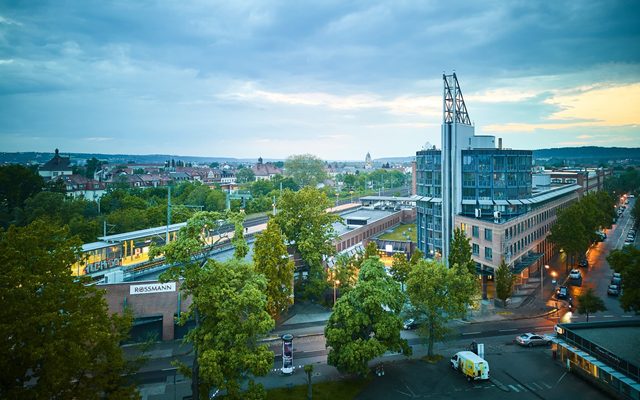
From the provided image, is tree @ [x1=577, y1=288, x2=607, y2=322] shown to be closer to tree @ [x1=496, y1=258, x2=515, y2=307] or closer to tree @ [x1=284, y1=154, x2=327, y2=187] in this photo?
tree @ [x1=496, y1=258, x2=515, y2=307]

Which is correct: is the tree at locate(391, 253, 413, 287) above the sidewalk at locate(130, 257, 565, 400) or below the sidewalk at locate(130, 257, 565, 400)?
above

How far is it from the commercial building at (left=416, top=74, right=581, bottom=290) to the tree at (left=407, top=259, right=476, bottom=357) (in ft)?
85.6

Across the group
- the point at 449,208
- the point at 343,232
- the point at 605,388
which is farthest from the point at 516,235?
the point at 605,388

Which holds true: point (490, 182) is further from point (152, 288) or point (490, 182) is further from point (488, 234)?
point (152, 288)

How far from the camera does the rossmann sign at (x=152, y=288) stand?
146 feet

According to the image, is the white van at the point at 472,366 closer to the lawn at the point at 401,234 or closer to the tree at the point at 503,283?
the tree at the point at 503,283

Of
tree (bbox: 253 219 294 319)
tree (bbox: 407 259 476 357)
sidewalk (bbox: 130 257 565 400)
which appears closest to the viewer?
sidewalk (bbox: 130 257 565 400)

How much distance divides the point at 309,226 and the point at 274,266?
1178cm

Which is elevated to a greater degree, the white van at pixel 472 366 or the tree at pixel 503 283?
the tree at pixel 503 283

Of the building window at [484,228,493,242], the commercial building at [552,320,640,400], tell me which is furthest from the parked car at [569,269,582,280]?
the commercial building at [552,320,640,400]

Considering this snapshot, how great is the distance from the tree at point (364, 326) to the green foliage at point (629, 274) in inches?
895

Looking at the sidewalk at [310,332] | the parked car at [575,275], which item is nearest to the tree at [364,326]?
the sidewalk at [310,332]

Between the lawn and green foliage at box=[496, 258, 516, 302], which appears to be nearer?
green foliage at box=[496, 258, 516, 302]

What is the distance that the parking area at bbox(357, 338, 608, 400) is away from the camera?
35.0 m
